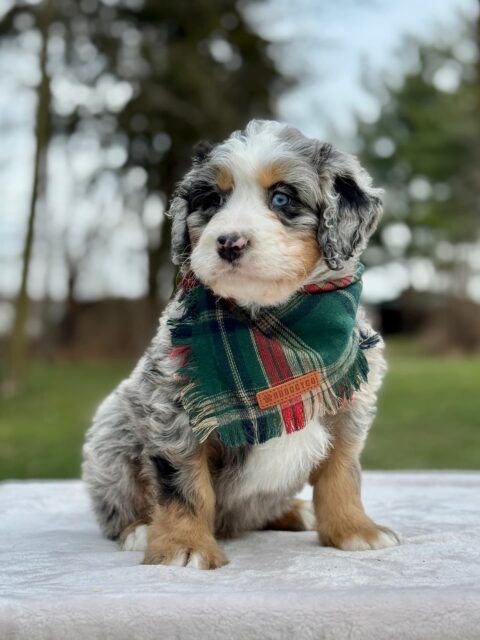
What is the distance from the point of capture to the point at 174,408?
3.56 m

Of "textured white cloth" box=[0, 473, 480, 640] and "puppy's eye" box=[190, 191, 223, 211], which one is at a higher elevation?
"puppy's eye" box=[190, 191, 223, 211]

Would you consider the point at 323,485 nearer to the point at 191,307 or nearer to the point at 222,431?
the point at 222,431

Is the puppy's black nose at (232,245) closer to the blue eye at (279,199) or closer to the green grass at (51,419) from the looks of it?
the blue eye at (279,199)

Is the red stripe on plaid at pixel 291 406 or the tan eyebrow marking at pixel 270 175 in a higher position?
the tan eyebrow marking at pixel 270 175

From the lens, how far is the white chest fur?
3.57 m

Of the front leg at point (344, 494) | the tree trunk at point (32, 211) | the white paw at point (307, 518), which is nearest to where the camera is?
the front leg at point (344, 494)

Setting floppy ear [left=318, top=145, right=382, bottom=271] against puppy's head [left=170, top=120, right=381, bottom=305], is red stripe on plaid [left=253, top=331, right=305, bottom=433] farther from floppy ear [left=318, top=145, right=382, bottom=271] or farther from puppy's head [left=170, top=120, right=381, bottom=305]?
floppy ear [left=318, top=145, right=382, bottom=271]

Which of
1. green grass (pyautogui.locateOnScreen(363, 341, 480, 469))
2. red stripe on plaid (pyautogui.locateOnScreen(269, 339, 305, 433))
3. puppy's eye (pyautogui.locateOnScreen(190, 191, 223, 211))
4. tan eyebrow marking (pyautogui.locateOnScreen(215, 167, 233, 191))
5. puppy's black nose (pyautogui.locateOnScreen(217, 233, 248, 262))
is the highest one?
tan eyebrow marking (pyautogui.locateOnScreen(215, 167, 233, 191))

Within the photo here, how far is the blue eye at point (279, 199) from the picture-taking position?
338cm

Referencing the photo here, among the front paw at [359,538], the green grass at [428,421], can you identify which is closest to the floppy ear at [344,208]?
the front paw at [359,538]

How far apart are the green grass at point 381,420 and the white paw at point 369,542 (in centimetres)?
648

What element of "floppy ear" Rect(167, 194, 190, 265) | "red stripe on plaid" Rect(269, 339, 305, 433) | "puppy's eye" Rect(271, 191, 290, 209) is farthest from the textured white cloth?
"puppy's eye" Rect(271, 191, 290, 209)

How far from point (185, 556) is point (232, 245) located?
125 centimetres

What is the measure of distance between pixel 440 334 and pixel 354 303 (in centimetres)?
2251
